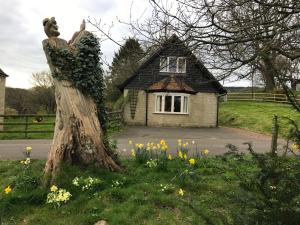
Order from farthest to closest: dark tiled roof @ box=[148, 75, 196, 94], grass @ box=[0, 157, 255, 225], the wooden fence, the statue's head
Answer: the wooden fence → dark tiled roof @ box=[148, 75, 196, 94] → the statue's head → grass @ box=[0, 157, 255, 225]

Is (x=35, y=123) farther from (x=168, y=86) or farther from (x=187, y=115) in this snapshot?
(x=187, y=115)

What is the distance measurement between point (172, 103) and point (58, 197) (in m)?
22.7

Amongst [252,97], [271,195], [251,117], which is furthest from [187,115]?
[271,195]

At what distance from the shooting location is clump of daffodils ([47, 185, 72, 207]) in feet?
22.4

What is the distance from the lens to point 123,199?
22.9 ft

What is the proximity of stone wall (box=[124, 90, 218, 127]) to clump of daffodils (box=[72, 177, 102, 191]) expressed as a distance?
858 inches

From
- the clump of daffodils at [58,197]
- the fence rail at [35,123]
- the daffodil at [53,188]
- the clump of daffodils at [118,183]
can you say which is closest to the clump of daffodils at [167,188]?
the clump of daffodils at [118,183]

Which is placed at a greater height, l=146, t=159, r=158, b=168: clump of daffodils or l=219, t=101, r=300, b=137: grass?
l=219, t=101, r=300, b=137: grass

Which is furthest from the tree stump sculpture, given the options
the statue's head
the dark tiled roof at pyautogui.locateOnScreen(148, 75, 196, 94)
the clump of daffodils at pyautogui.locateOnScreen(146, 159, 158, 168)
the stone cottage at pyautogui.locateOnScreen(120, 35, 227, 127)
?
the dark tiled roof at pyautogui.locateOnScreen(148, 75, 196, 94)

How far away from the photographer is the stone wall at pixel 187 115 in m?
29.2

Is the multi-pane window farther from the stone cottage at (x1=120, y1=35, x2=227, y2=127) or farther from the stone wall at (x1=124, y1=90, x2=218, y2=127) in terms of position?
the stone wall at (x1=124, y1=90, x2=218, y2=127)

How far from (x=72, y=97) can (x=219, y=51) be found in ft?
12.9

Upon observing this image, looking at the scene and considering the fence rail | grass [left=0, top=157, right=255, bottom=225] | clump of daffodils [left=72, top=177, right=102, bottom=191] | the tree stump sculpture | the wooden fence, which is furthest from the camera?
the wooden fence

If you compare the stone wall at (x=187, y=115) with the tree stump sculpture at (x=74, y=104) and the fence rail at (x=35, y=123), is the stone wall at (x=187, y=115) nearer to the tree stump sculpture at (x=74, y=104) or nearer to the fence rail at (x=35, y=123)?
the fence rail at (x=35, y=123)
